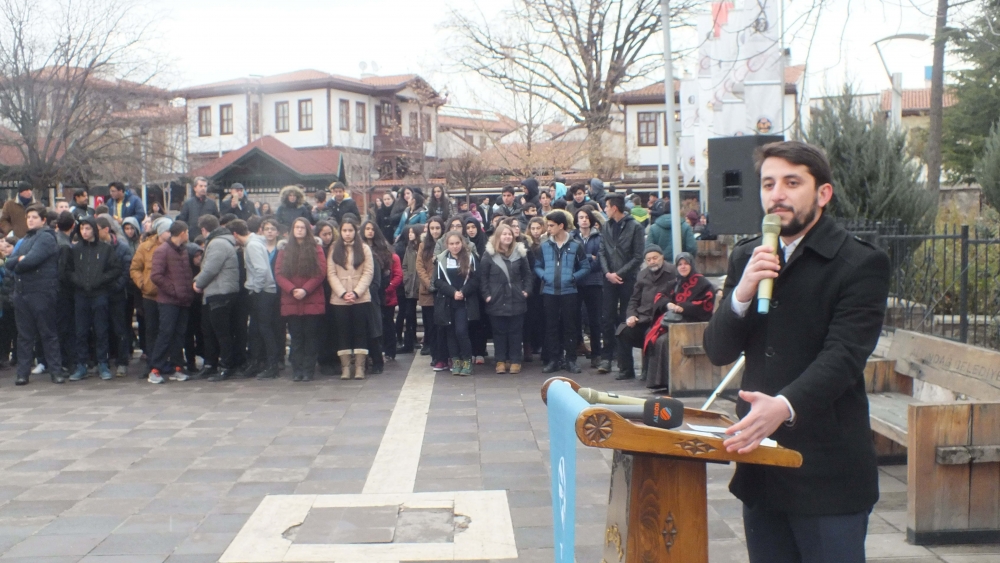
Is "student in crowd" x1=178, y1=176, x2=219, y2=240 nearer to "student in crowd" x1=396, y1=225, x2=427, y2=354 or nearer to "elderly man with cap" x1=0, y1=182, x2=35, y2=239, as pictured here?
"elderly man with cap" x1=0, y1=182, x2=35, y2=239

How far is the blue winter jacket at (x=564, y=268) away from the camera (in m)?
11.4

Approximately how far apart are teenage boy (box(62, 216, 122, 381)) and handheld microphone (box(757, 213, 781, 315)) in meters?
10.2

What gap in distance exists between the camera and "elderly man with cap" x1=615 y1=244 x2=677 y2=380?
33.7 feet

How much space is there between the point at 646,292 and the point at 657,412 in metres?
7.86

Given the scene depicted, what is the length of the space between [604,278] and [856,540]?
9041 millimetres

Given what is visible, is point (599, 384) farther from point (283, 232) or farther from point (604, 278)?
point (283, 232)

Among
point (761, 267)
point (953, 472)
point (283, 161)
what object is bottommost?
point (953, 472)

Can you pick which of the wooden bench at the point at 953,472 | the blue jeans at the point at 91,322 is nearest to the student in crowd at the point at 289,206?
the blue jeans at the point at 91,322

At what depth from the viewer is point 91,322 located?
11641 millimetres

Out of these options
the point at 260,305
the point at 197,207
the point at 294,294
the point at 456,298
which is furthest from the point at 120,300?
the point at 456,298

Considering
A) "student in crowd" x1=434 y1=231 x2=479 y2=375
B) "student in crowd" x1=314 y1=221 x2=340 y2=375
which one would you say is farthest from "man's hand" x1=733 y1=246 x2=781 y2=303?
"student in crowd" x1=314 y1=221 x2=340 y2=375

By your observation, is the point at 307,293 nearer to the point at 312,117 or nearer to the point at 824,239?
the point at 824,239

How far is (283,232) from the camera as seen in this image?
13266mm

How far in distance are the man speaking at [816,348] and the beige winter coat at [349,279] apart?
8.98 m
